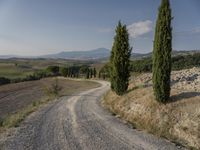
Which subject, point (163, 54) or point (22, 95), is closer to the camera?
point (163, 54)

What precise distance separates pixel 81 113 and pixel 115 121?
158 inches

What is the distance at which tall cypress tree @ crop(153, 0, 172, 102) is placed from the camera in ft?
54.6

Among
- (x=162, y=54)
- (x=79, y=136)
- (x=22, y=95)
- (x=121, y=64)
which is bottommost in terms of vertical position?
(x=22, y=95)

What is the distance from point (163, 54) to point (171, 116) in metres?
4.32

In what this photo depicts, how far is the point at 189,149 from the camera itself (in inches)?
452

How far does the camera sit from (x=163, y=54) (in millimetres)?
16891

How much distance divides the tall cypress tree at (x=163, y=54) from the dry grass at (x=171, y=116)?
2.59ft

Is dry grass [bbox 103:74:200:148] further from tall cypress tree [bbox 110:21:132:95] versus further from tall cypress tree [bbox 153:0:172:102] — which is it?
tall cypress tree [bbox 110:21:132:95]

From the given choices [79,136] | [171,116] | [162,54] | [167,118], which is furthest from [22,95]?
[171,116]

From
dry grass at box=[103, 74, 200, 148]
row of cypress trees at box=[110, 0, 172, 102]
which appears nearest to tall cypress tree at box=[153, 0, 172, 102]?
row of cypress trees at box=[110, 0, 172, 102]

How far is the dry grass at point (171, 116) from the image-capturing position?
42.1 ft

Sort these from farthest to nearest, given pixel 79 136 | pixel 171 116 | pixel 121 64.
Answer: pixel 121 64 → pixel 171 116 → pixel 79 136

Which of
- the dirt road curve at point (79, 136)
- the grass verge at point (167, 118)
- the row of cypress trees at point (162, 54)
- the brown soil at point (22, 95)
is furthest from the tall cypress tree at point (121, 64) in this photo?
the brown soil at point (22, 95)

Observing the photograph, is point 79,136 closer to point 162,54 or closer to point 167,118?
point 167,118
